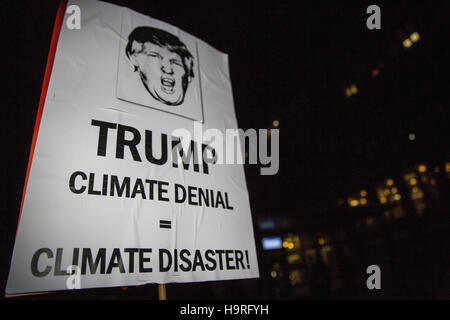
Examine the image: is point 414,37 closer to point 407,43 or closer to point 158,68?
point 407,43

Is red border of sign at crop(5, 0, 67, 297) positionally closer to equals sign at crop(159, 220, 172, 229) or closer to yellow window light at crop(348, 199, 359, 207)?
equals sign at crop(159, 220, 172, 229)

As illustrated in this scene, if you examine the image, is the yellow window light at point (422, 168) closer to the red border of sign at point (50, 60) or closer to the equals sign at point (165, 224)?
the equals sign at point (165, 224)

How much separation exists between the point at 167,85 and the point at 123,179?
962 mm

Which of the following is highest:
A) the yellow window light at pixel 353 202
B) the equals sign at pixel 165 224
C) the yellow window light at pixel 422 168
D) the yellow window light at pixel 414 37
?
the yellow window light at pixel 414 37

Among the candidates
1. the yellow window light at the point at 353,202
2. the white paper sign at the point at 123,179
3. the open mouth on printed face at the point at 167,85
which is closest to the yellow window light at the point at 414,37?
the yellow window light at the point at 353,202

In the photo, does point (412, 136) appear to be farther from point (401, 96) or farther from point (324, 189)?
point (324, 189)

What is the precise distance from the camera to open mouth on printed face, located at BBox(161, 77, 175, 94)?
2.10 m

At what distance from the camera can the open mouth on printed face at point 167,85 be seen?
210 centimetres

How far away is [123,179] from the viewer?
1572 mm

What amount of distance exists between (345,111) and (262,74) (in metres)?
8.63

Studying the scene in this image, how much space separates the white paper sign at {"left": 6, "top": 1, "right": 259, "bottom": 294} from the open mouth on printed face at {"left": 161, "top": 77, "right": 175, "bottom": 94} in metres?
0.01

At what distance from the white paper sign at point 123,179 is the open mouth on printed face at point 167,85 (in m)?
0.01

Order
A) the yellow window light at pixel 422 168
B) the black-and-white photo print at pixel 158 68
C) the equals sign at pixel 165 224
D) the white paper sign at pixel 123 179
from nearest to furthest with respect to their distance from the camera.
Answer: the white paper sign at pixel 123 179 → the equals sign at pixel 165 224 → the black-and-white photo print at pixel 158 68 → the yellow window light at pixel 422 168

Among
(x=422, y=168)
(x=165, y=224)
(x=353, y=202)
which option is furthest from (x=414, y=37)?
(x=165, y=224)
